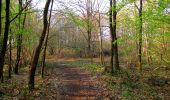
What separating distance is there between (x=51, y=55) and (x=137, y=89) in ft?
154

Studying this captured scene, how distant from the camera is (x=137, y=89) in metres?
19.4

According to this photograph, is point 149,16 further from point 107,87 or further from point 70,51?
point 70,51

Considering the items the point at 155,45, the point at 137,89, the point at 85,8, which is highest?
the point at 85,8

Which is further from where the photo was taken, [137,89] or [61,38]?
[61,38]

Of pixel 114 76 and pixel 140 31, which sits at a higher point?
pixel 140 31

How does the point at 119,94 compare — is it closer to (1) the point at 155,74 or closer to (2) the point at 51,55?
(1) the point at 155,74

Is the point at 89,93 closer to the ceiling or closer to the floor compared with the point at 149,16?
closer to the floor

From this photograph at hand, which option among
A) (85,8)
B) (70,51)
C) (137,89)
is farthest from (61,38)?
(137,89)

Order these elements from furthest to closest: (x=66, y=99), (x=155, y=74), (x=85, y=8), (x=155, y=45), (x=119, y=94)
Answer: (x=85, y=8) < (x=155, y=74) < (x=155, y=45) < (x=119, y=94) < (x=66, y=99)

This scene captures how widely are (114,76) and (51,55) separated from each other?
137 feet

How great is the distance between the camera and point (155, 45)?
23.5 meters

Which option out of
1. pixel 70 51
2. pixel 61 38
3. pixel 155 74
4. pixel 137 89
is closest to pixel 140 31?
pixel 155 74

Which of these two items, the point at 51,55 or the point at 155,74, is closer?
the point at 155,74

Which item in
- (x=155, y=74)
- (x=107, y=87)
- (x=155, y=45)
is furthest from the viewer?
(x=155, y=74)
